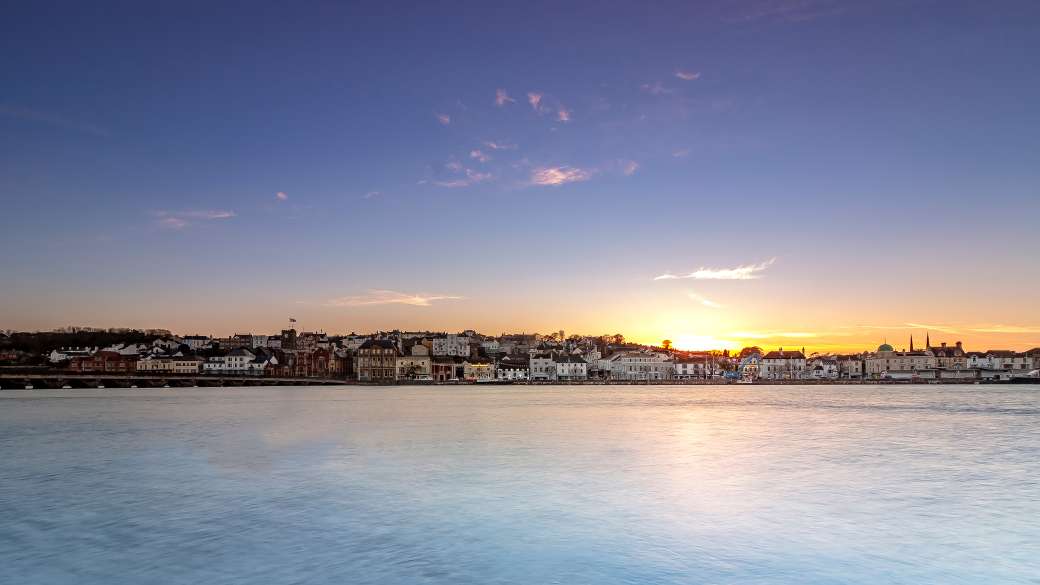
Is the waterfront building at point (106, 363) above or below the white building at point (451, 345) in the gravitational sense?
below

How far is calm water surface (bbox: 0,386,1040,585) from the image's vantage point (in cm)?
1149

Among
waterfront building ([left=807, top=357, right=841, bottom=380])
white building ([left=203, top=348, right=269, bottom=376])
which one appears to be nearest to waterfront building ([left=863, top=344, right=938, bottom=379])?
waterfront building ([left=807, top=357, right=841, bottom=380])

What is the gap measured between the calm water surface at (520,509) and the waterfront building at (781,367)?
501 ft

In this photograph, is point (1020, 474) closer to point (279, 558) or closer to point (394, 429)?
point (279, 558)

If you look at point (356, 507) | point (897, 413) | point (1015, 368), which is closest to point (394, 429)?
point (356, 507)

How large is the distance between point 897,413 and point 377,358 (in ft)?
360

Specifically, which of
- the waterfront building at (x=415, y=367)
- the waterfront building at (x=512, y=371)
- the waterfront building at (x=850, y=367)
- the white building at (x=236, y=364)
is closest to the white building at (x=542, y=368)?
the waterfront building at (x=512, y=371)

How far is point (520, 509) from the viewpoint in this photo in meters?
16.0

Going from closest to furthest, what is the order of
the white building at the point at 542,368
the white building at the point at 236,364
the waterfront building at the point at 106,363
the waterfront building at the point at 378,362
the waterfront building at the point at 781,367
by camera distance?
the waterfront building at the point at 106,363 < the waterfront building at the point at 378,362 < the white building at the point at 236,364 < the white building at the point at 542,368 < the waterfront building at the point at 781,367

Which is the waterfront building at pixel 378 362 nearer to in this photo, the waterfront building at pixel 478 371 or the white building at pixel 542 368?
the waterfront building at pixel 478 371

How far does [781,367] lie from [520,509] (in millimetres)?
176059

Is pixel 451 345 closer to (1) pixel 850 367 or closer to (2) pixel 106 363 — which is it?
(2) pixel 106 363

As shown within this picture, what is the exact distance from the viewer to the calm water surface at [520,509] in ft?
37.7

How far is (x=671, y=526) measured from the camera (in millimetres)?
14492
